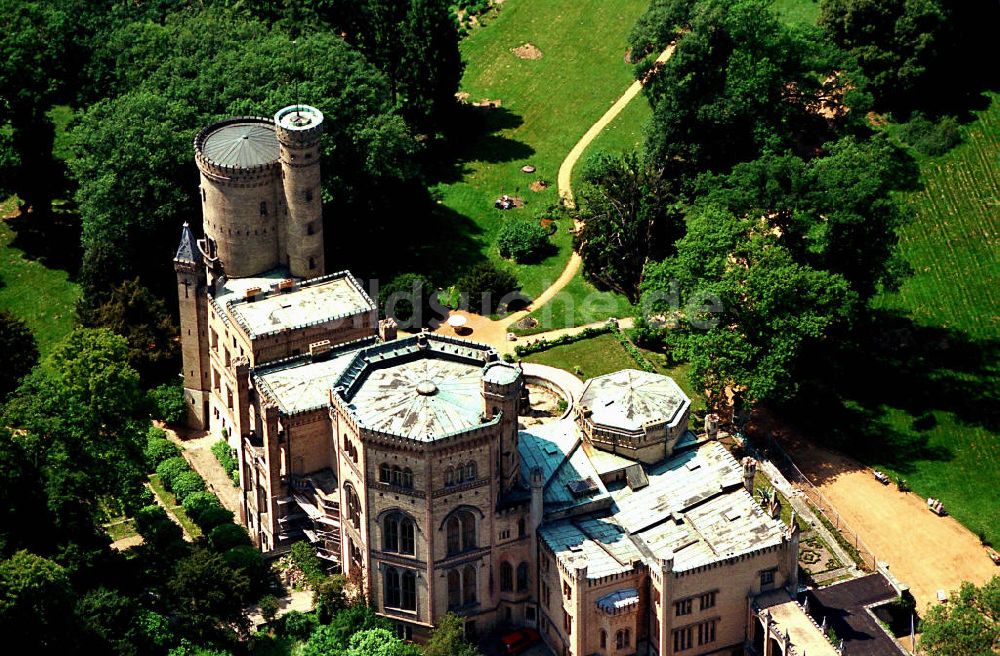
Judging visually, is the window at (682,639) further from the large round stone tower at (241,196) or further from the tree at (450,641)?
the large round stone tower at (241,196)

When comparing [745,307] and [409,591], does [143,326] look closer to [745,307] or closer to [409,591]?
[409,591]

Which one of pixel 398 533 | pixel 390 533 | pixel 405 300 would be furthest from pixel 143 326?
pixel 398 533

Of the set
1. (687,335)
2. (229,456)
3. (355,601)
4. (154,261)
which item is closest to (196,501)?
(229,456)

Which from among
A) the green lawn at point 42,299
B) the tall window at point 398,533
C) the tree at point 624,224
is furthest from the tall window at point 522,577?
the green lawn at point 42,299

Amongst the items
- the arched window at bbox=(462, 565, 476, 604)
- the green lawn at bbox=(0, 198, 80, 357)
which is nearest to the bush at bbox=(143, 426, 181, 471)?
the green lawn at bbox=(0, 198, 80, 357)

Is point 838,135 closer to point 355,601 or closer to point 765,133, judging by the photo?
point 765,133

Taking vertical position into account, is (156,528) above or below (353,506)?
below
